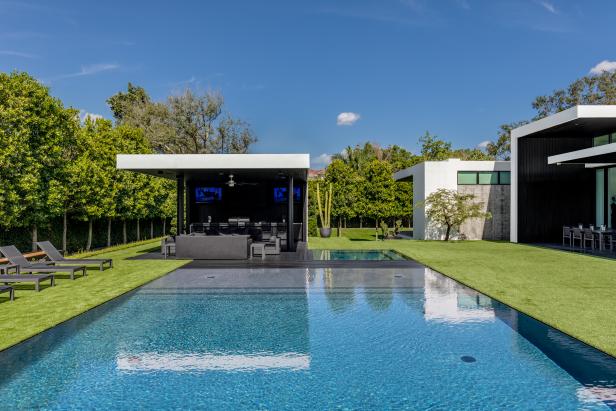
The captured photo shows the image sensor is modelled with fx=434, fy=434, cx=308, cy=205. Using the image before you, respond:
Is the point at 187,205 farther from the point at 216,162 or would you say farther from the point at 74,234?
the point at 216,162

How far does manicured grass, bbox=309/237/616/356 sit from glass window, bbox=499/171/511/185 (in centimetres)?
792

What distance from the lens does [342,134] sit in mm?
47406

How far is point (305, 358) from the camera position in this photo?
5473 mm

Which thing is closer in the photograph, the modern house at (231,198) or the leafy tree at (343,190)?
the modern house at (231,198)

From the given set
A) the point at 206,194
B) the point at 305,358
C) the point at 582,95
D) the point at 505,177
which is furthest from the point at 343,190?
the point at 582,95

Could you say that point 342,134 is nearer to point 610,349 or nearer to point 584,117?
point 584,117

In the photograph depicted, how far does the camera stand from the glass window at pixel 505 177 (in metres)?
24.6

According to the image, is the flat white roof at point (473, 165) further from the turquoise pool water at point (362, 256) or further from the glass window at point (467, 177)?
the turquoise pool water at point (362, 256)

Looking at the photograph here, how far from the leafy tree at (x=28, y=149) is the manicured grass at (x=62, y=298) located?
10.7 feet

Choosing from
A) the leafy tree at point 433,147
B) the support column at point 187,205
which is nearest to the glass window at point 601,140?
the support column at point 187,205

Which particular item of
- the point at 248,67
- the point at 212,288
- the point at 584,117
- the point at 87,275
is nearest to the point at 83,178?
the point at 87,275

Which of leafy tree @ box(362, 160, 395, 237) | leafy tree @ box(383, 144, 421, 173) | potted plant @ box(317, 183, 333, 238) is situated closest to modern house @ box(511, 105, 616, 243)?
leafy tree @ box(362, 160, 395, 237)

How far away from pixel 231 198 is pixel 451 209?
11793 millimetres

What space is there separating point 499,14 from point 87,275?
109ft
